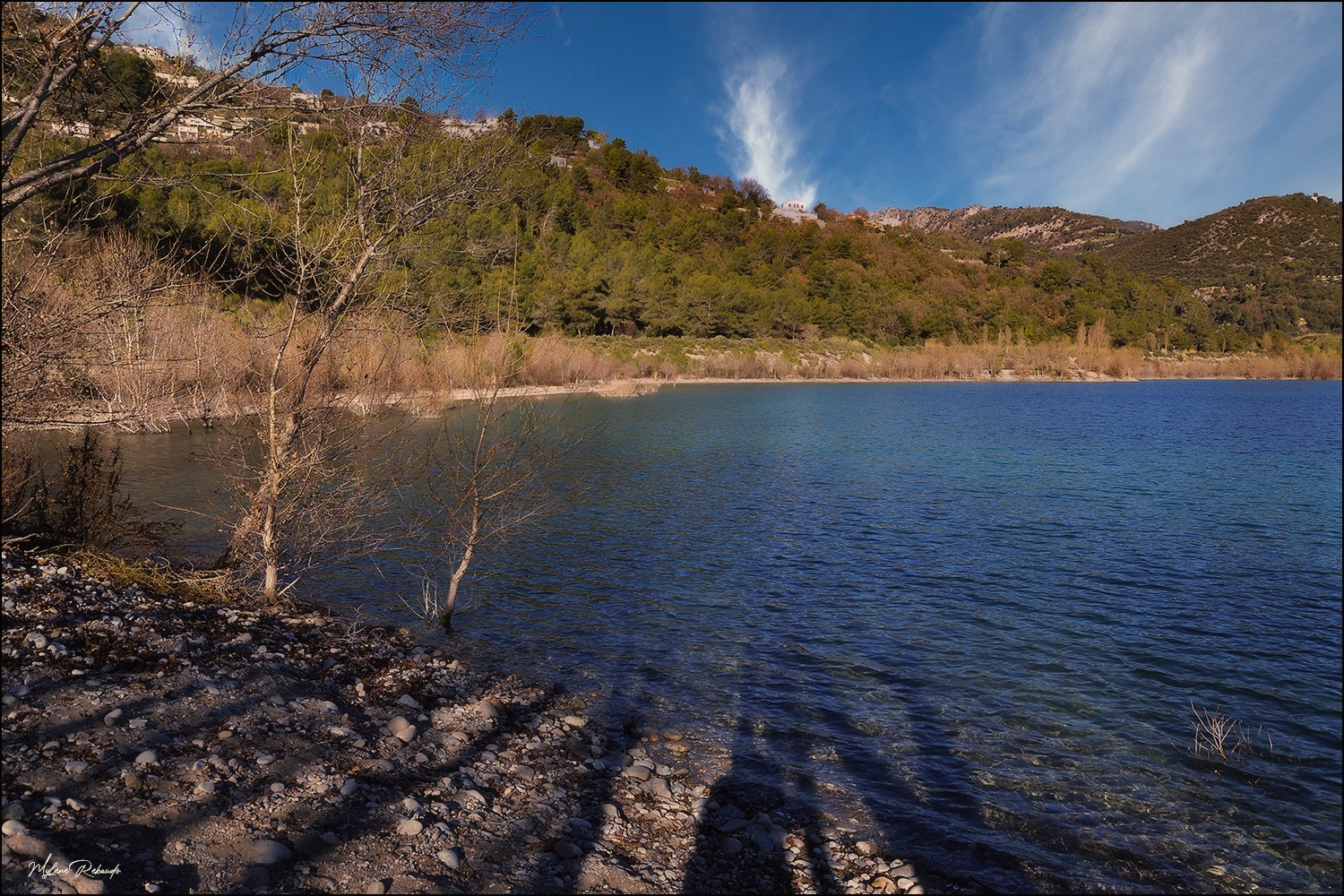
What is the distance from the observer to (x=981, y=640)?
9.98 meters

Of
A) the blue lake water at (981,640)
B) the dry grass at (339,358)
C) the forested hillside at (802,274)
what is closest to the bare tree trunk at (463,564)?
the blue lake water at (981,640)

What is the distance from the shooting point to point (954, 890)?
4.85m

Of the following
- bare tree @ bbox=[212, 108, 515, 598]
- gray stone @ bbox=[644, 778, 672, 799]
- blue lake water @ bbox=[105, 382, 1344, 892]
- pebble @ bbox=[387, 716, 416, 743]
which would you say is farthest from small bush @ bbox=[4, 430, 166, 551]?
gray stone @ bbox=[644, 778, 672, 799]

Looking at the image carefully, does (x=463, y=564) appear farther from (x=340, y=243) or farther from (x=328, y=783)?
(x=328, y=783)

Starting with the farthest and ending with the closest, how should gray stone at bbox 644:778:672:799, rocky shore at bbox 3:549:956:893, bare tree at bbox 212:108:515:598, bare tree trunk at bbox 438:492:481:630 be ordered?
bare tree trunk at bbox 438:492:481:630 → bare tree at bbox 212:108:515:598 → gray stone at bbox 644:778:672:799 → rocky shore at bbox 3:549:956:893

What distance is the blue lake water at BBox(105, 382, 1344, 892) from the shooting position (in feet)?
19.3

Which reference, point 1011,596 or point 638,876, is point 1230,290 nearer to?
point 1011,596

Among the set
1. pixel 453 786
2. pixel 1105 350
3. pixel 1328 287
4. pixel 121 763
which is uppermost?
pixel 1328 287

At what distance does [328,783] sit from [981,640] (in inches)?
324

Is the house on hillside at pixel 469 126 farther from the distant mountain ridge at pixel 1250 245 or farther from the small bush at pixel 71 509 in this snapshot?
the distant mountain ridge at pixel 1250 245

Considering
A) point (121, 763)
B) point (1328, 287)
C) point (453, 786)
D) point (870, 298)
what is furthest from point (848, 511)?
point (1328, 287)

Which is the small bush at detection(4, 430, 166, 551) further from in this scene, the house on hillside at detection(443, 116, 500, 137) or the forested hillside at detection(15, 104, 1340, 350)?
the forested hillside at detection(15, 104, 1340, 350)

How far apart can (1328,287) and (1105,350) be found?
2746cm

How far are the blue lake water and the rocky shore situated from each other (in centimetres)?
86
